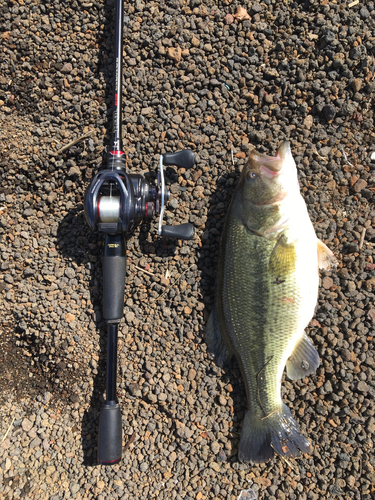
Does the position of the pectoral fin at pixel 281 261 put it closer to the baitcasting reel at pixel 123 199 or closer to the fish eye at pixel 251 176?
the fish eye at pixel 251 176

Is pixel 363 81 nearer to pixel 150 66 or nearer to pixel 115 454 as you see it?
pixel 150 66

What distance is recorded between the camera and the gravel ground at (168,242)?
2555 mm

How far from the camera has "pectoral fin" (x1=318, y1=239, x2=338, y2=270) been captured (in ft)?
8.13

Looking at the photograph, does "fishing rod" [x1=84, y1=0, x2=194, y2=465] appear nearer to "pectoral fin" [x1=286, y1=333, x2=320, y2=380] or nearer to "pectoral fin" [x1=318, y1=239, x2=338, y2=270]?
"pectoral fin" [x1=318, y1=239, x2=338, y2=270]

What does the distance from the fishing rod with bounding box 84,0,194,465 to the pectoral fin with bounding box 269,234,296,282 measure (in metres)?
0.65

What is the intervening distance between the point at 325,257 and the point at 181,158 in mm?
1378

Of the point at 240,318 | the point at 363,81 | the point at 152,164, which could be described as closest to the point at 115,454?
the point at 240,318

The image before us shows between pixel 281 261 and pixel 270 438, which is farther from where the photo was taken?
pixel 270 438

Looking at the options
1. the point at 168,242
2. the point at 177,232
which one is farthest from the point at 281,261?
the point at 168,242

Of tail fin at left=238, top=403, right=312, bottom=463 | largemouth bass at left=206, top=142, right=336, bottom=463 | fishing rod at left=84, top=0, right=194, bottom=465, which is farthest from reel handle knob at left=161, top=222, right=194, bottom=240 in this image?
tail fin at left=238, top=403, right=312, bottom=463

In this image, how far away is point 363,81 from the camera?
104 inches

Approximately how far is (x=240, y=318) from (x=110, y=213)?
4.06 feet

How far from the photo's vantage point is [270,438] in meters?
2.38

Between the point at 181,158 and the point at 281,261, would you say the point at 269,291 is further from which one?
the point at 181,158
